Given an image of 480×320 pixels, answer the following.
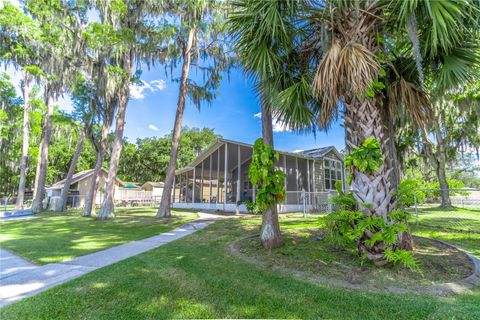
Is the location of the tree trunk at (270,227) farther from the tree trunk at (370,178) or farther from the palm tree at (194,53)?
the palm tree at (194,53)

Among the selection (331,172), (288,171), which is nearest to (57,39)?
(288,171)

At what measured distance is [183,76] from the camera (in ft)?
41.4

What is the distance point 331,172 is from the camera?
1750 cm

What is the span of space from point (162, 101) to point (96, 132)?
18496mm

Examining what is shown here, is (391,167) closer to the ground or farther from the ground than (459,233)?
farther from the ground

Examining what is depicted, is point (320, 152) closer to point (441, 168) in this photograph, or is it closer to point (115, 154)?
point (441, 168)

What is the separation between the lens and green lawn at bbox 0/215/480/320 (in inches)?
100

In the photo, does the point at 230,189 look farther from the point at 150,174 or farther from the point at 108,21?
the point at 150,174

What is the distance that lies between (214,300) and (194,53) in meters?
12.9

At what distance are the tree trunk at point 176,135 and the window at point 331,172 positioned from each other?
10343 millimetres

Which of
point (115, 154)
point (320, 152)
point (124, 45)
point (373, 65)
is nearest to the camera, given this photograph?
point (373, 65)

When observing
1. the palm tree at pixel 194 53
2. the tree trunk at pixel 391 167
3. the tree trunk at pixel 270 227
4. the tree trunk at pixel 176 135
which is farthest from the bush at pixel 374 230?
the palm tree at pixel 194 53

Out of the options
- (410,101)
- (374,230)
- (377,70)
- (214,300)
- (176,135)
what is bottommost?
(214,300)

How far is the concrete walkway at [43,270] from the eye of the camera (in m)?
3.19
